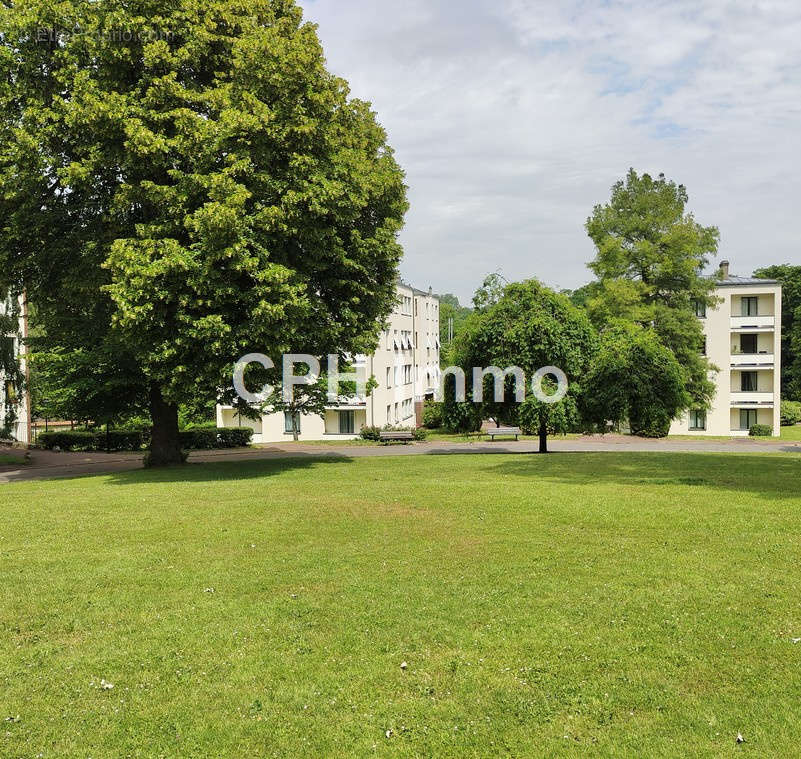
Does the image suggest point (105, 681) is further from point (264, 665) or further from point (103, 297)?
point (103, 297)

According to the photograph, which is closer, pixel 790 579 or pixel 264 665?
pixel 264 665

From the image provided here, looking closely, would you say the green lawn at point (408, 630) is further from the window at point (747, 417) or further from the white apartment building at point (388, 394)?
the window at point (747, 417)

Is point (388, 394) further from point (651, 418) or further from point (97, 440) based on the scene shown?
point (651, 418)

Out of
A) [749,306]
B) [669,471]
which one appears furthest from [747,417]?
[669,471]

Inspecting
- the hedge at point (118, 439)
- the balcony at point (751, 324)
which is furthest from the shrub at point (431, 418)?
the balcony at point (751, 324)

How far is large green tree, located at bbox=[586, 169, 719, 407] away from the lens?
4634cm

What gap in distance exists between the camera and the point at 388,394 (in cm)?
5512

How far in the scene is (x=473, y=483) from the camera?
17.9 meters

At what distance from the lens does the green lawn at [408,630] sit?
5.80 m

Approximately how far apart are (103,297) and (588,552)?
18.3 metres

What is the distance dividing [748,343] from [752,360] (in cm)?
189

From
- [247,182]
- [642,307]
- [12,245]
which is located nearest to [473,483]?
[247,182]

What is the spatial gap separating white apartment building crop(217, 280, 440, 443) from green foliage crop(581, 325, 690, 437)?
42.8ft

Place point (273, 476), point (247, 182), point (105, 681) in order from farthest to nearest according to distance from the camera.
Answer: point (273, 476), point (247, 182), point (105, 681)
